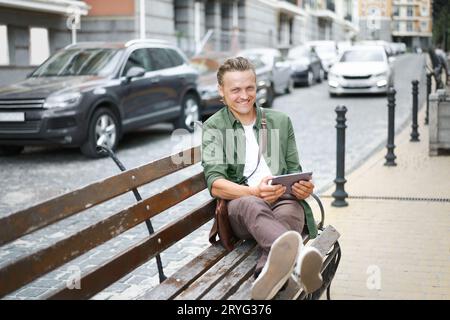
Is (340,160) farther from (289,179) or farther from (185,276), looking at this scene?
(185,276)

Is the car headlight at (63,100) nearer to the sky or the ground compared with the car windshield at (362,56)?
nearer to the ground

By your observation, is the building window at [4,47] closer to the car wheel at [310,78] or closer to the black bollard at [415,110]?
the black bollard at [415,110]

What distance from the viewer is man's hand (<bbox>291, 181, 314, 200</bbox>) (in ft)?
12.4

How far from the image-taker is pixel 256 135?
4.03 metres

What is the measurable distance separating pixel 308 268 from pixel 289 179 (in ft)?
2.32

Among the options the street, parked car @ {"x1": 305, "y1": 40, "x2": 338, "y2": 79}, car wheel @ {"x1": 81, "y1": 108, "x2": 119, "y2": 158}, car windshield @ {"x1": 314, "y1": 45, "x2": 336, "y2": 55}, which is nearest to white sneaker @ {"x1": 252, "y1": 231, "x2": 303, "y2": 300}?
the street

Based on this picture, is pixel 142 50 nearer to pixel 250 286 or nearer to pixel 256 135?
pixel 256 135

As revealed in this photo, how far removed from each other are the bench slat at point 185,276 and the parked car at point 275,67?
48.2ft

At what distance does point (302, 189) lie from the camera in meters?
3.78

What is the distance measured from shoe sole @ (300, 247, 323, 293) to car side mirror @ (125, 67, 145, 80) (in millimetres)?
8121

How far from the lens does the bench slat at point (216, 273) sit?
3.21m

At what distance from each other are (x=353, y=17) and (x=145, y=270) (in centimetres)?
7102

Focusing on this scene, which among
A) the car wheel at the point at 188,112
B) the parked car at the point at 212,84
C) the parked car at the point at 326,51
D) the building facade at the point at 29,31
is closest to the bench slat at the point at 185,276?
the car wheel at the point at 188,112

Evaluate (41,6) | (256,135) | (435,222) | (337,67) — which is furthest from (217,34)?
(256,135)
